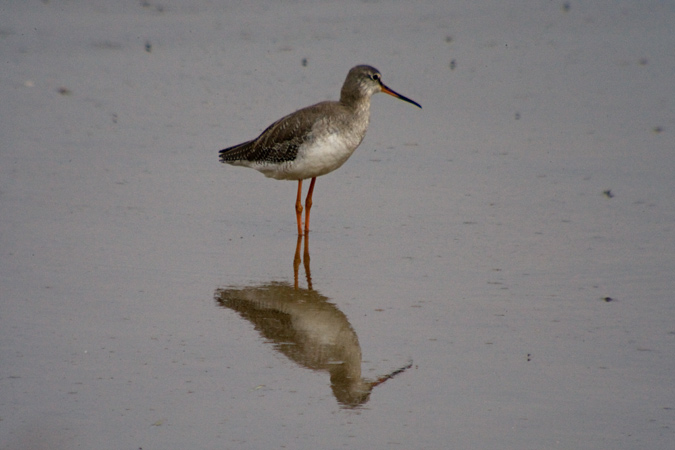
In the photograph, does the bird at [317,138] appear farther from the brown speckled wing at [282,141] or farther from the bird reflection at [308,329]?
the bird reflection at [308,329]

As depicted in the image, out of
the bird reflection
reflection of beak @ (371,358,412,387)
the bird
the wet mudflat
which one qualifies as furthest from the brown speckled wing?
reflection of beak @ (371,358,412,387)

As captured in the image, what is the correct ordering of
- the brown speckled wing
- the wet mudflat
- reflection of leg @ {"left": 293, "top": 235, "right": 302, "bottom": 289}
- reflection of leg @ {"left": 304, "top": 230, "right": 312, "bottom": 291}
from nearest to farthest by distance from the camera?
the wet mudflat < reflection of leg @ {"left": 304, "top": 230, "right": 312, "bottom": 291} < reflection of leg @ {"left": 293, "top": 235, "right": 302, "bottom": 289} < the brown speckled wing

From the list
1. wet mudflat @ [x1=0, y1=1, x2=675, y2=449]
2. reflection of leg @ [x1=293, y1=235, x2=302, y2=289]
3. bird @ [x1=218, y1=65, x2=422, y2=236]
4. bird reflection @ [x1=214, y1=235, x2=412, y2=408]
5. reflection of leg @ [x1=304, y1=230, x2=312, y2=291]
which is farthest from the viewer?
bird @ [x1=218, y1=65, x2=422, y2=236]

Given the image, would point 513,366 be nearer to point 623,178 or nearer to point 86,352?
point 86,352

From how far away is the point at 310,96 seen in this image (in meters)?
13.0

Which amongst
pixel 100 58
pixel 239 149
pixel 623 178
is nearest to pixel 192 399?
pixel 239 149

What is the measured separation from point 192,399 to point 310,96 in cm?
815

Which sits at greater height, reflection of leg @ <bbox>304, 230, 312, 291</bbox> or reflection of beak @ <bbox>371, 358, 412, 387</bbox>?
reflection of leg @ <bbox>304, 230, 312, 291</bbox>

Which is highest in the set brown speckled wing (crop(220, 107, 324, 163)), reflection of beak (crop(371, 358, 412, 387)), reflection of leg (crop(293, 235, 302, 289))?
brown speckled wing (crop(220, 107, 324, 163))

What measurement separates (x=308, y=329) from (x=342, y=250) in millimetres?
1869

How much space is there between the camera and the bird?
8758mm

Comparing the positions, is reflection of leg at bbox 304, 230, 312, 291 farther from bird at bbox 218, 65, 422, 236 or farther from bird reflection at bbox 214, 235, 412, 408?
bird at bbox 218, 65, 422, 236

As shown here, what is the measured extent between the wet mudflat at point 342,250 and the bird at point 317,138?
0.53 meters

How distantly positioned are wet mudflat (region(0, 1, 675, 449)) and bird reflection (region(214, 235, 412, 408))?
22 millimetres
